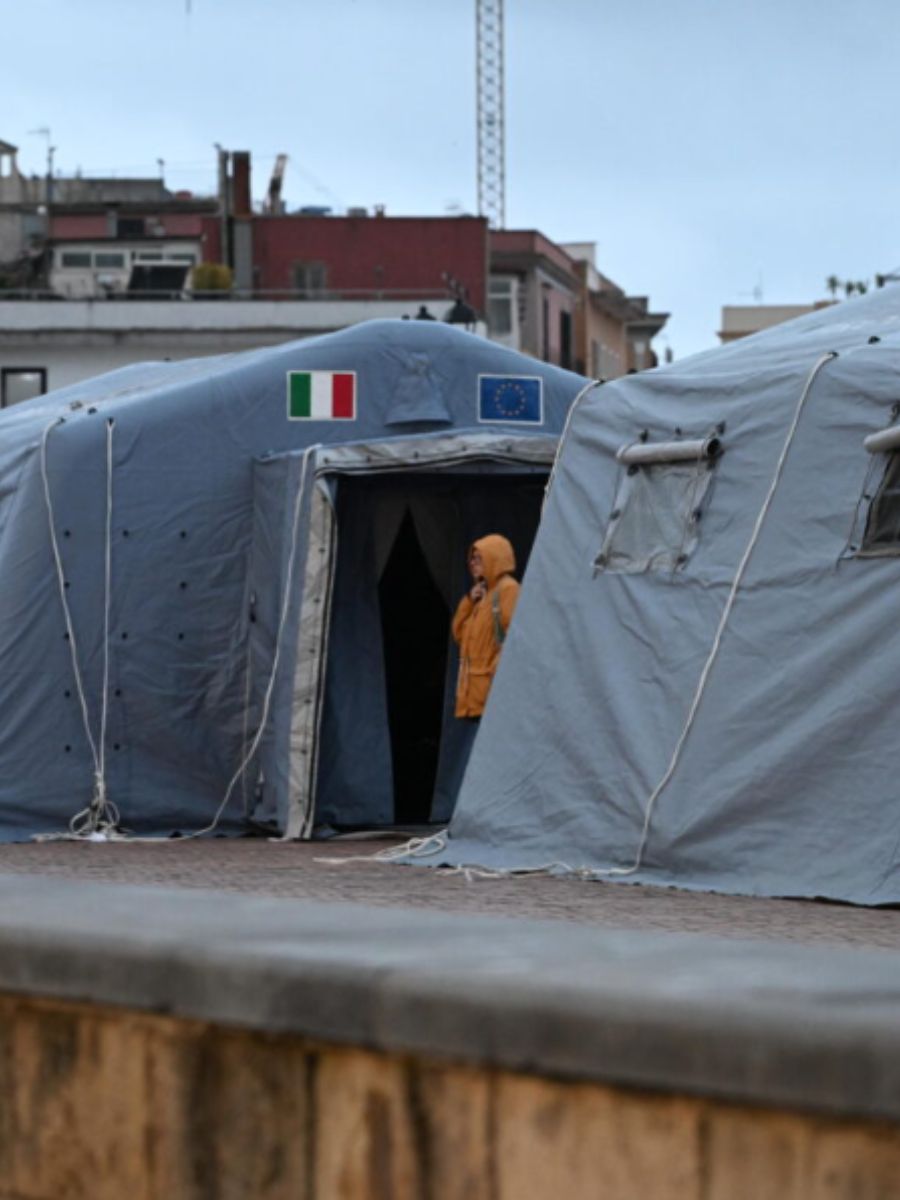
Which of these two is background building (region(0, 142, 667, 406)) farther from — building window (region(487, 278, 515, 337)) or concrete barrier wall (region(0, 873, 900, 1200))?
concrete barrier wall (region(0, 873, 900, 1200))

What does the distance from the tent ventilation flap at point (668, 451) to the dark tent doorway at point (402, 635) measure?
3.58 metres

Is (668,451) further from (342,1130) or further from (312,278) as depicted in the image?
(312,278)

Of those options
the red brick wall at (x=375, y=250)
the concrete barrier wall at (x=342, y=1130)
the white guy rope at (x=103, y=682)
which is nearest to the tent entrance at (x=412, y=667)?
the white guy rope at (x=103, y=682)

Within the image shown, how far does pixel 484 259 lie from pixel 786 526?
183 feet

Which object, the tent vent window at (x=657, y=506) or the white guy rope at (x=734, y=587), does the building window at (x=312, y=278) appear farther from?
the white guy rope at (x=734, y=587)

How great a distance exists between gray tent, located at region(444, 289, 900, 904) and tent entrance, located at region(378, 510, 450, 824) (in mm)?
3969

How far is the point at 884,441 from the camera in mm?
13516

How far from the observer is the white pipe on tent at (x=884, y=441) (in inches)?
530

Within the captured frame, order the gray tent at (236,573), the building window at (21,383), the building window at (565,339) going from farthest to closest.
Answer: the building window at (565,339) → the building window at (21,383) → the gray tent at (236,573)

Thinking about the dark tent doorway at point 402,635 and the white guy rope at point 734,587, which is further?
the dark tent doorway at point 402,635

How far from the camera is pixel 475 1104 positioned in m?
4.25

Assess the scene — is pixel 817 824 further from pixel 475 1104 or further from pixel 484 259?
pixel 484 259

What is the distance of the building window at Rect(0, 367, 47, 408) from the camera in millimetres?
62531

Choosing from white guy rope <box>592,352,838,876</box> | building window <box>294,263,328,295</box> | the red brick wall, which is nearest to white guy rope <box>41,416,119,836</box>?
white guy rope <box>592,352,838,876</box>
